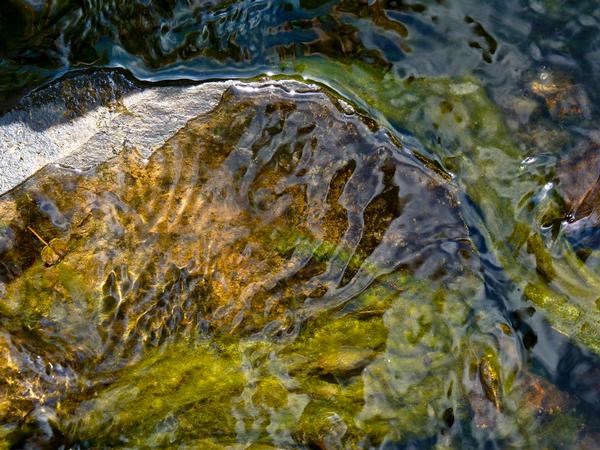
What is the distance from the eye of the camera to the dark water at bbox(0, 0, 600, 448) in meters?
3.42

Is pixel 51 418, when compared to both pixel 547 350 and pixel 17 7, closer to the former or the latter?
pixel 17 7

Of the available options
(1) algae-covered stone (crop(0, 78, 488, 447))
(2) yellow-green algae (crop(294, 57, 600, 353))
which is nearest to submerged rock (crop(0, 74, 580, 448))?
Result: (1) algae-covered stone (crop(0, 78, 488, 447))

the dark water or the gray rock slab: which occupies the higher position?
the gray rock slab

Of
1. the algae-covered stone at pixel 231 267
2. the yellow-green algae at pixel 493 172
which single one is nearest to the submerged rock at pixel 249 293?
the algae-covered stone at pixel 231 267

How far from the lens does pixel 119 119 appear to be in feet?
11.4

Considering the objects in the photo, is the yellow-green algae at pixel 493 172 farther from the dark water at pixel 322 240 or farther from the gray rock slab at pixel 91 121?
the gray rock slab at pixel 91 121

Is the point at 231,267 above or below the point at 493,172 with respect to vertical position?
below

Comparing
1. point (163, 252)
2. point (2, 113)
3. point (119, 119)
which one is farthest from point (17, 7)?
point (163, 252)

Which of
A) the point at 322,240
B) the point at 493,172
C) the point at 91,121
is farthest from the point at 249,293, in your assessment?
the point at 493,172

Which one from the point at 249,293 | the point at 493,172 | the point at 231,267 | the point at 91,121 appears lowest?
the point at 249,293

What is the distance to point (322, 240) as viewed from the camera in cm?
344

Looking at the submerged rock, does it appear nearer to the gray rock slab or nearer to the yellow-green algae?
the gray rock slab

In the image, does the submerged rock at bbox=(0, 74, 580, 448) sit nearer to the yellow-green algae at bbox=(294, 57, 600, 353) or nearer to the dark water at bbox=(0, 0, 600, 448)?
the dark water at bbox=(0, 0, 600, 448)

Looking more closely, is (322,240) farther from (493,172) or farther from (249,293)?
(493,172)
